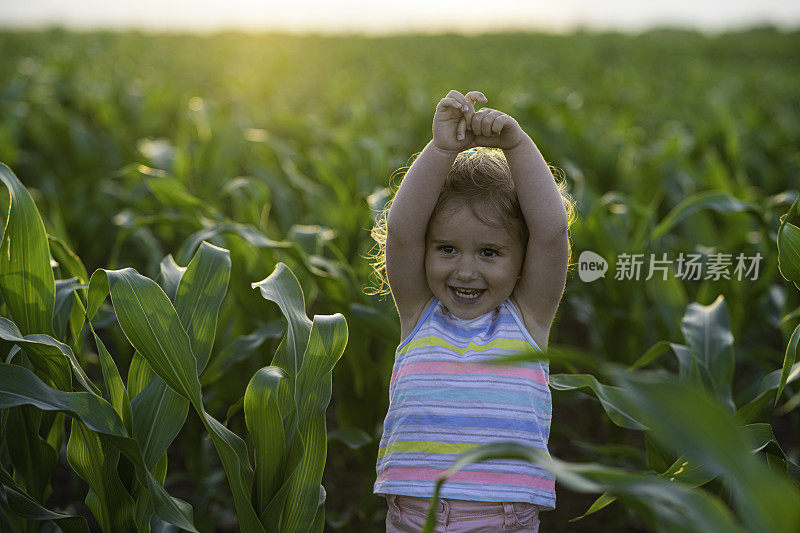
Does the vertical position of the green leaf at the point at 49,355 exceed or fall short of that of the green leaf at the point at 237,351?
it exceeds it

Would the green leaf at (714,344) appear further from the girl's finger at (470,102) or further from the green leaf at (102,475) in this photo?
the green leaf at (102,475)

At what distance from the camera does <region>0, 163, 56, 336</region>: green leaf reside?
53.2 inches

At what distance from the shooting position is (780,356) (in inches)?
99.0

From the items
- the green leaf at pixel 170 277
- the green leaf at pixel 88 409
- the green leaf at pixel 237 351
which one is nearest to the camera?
the green leaf at pixel 88 409

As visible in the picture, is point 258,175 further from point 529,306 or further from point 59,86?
point 59,86

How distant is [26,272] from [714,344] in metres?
1.40

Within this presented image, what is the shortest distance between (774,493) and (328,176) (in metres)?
2.36

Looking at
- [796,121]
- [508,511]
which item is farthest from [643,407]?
[796,121]

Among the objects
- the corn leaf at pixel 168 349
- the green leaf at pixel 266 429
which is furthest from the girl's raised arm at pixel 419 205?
the corn leaf at pixel 168 349

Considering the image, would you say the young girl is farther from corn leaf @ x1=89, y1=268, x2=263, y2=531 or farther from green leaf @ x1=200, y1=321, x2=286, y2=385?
green leaf @ x1=200, y1=321, x2=286, y2=385

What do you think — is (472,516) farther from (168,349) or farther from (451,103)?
(451,103)

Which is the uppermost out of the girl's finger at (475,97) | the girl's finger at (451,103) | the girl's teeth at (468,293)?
the girl's finger at (475,97)

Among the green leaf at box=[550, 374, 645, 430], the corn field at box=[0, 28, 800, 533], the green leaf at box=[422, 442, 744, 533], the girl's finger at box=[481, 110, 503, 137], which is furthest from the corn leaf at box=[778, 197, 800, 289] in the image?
the green leaf at box=[422, 442, 744, 533]

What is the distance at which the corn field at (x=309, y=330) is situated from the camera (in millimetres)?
1189
